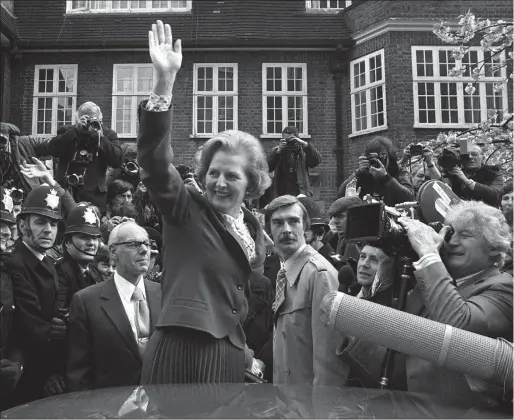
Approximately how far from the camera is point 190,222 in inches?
93.1

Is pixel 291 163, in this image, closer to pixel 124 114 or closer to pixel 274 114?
pixel 274 114

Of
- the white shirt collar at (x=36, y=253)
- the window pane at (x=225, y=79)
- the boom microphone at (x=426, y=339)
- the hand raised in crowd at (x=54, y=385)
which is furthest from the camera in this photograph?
the window pane at (x=225, y=79)

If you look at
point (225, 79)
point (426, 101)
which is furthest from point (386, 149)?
point (225, 79)

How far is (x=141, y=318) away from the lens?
11.9ft

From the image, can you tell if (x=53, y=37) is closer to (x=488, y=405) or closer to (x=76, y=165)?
(x=76, y=165)

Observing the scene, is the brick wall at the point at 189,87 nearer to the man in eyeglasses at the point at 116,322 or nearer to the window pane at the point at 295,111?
the window pane at the point at 295,111

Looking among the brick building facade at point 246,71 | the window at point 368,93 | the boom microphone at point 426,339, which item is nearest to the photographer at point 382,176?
the boom microphone at point 426,339

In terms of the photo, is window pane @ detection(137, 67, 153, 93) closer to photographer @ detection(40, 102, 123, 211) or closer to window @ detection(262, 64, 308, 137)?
window @ detection(262, 64, 308, 137)

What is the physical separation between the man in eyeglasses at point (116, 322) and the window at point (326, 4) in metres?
14.8

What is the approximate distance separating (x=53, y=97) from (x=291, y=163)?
1084cm

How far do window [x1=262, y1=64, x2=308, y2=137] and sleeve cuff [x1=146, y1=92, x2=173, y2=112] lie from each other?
1420cm

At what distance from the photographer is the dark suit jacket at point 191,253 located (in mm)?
2160

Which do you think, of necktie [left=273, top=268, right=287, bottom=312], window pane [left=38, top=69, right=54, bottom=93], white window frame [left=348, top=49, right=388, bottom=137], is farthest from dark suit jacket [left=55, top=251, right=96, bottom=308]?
window pane [left=38, top=69, right=54, bottom=93]

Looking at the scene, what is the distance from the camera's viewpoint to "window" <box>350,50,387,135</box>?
1547 centimetres
